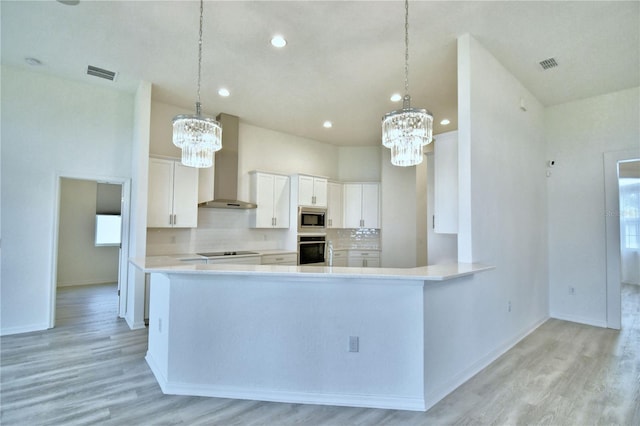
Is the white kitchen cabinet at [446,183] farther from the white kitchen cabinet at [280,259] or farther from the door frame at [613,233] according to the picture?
the white kitchen cabinet at [280,259]

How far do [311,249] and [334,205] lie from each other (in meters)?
1.26

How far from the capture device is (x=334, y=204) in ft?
22.6

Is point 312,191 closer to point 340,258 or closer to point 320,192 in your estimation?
point 320,192

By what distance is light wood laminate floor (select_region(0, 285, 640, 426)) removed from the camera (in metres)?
2.19

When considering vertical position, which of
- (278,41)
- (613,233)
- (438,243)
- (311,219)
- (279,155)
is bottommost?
(438,243)

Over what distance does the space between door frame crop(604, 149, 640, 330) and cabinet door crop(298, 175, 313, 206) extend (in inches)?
184

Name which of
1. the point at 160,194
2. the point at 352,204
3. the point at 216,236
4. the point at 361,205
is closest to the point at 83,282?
the point at 216,236

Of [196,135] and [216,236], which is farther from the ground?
[196,135]

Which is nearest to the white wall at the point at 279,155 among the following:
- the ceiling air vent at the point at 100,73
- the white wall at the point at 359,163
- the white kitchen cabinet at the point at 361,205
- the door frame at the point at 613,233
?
the white wall at the point at 359,163

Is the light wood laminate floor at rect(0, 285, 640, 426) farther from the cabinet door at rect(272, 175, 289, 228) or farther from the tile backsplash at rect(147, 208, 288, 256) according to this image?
the cabinet door at rect(272, 175, 289, 228)

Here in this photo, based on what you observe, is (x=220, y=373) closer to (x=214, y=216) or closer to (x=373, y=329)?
(x=373, y=329)

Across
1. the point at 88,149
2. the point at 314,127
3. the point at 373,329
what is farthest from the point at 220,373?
the point at 314,127

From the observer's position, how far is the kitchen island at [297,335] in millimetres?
2340

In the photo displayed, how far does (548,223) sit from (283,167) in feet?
15.7
